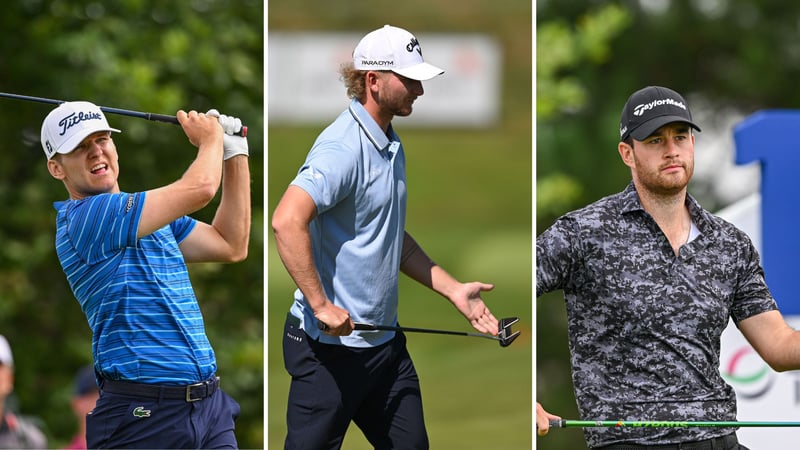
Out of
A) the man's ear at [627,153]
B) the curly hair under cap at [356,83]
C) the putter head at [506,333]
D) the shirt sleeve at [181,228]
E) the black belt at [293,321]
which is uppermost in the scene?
the curly hair under cap at [356,83]

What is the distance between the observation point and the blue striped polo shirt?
4.02 metres

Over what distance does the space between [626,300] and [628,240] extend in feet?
0.61

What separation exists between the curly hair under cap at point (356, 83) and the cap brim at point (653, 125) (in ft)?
2.83

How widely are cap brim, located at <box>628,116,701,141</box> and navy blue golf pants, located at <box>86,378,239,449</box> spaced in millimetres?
1551

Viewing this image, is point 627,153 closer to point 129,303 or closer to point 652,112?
point 652,112

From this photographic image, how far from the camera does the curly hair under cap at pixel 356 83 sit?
429 centimetres

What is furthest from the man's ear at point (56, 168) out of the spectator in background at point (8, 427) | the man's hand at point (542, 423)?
the spectator in background at point (8, 427)

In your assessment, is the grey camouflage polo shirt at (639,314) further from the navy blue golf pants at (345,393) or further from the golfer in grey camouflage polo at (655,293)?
the navy blue golf pants at (345,393)

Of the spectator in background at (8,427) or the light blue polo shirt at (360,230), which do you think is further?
the spectator in background at (8,427)

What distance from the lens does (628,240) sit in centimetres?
403

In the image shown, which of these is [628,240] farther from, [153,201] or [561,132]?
[561,132]

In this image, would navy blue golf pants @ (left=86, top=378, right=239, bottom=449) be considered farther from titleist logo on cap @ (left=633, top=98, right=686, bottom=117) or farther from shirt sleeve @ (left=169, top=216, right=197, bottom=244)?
titleist logo on cap @ (left=633, top=98, right=686, bottom=117)

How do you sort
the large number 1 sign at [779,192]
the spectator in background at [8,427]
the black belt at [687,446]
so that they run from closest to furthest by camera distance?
1. the black belt at [687,446]
2. the large number 1 sign at [779,192]
3. the spectator in background at [8,427]


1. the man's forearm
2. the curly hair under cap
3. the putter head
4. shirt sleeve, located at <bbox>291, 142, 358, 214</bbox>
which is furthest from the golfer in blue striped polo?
the putter head
